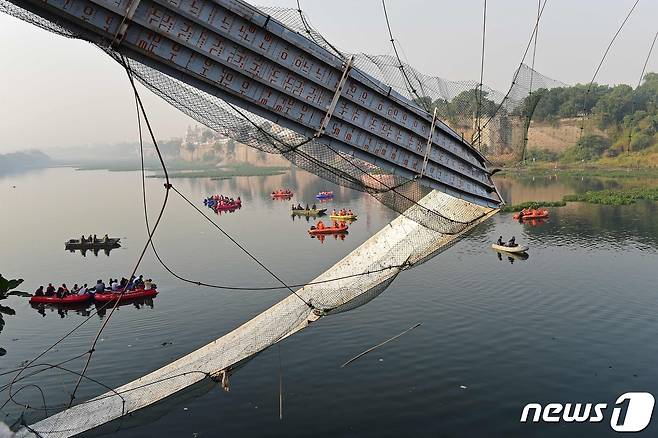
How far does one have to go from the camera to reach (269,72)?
1631 cm

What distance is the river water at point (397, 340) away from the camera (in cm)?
1966

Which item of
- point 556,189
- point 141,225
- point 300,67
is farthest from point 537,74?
point 556,189

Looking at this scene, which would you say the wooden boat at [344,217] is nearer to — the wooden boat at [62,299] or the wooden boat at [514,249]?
the wooden boat at [514,249]

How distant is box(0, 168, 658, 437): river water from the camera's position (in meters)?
19.7

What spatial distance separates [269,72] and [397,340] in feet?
53.7

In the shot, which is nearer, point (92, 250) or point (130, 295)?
point (130, 295)

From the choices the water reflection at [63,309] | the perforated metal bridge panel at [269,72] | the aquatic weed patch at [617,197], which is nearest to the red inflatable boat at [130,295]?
the water reflection at [63,309]

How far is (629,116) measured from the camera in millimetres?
138125

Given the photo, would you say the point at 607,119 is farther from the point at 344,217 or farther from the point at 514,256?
the point at 514,256

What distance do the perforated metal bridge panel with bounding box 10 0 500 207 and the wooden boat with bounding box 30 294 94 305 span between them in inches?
1062

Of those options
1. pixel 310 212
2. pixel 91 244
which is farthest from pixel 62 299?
pixel 310 212

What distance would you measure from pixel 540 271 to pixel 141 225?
193 feet

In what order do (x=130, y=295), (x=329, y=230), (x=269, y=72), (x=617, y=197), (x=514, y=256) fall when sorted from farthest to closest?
(x=617, y=197)
(x=329, y=230)
(x=514, y=256)
(x=130, y=295)
(x=269, y=72)

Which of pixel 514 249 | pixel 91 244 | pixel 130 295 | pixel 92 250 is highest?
pixel 514 249
